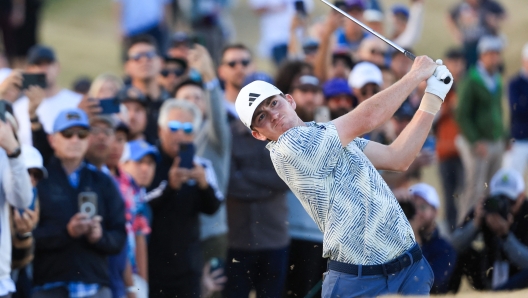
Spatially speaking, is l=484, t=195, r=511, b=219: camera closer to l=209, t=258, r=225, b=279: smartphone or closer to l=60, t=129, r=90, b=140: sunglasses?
l=209, t=258, r=225, b=279: smartphone

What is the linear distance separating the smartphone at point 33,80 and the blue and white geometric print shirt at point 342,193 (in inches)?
121

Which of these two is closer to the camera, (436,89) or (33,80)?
(436,89)

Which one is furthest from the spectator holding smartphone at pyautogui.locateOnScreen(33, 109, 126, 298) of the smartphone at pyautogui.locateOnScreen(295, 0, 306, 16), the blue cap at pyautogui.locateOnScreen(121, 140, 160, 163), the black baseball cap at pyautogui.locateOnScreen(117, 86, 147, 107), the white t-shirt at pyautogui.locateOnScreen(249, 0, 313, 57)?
the white t-shirt at pyautogui.locateOnScreen(249, 0, 313, 57)

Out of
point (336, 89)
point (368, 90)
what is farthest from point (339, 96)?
point (368, 90)

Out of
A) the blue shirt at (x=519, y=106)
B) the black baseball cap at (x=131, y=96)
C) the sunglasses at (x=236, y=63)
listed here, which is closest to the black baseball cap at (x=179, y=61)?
the sunglasses at (x=236, y=63)

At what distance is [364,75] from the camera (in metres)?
9.27

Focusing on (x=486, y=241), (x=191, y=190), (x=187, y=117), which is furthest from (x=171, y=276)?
(x=486, y=241)

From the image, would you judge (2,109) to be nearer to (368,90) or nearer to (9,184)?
(9,184)

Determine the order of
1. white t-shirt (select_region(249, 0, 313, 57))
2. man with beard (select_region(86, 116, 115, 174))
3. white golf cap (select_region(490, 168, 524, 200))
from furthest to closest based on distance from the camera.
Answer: white t-shirt (select_region(249, 0, 313, 57)) → white golf cap (select_region(490, 168, 524, 200)) → man with beard (select_region(86, 116, 115, 174))

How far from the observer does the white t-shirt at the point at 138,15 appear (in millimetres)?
11227

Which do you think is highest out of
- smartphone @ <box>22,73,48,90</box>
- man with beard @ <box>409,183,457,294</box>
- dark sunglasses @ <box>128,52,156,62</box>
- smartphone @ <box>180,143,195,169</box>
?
dark sunglasses @ <box>128,52,156,62</box>

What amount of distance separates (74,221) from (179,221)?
1109 mm

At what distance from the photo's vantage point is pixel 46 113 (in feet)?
27.5

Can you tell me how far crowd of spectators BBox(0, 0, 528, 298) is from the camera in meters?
6.79
